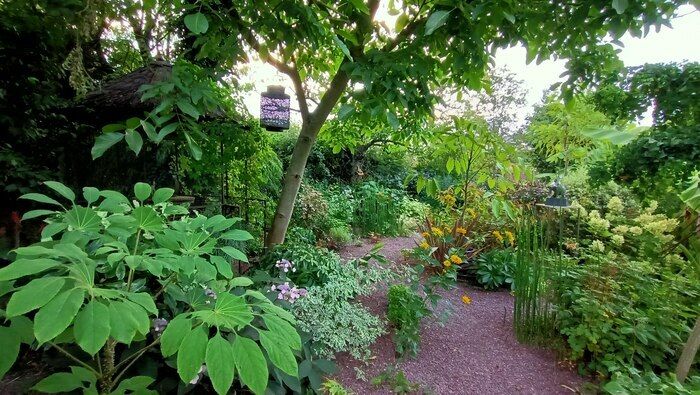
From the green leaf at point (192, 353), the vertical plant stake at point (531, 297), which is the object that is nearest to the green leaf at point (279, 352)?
the green leaf at point (192, 353)

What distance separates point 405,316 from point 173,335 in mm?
2103

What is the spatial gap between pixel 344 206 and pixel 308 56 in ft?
11.9

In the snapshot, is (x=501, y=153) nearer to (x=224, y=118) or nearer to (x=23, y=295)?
(x=224, y=118)

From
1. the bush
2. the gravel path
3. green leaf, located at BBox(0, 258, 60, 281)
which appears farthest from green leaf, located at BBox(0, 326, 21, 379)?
the gravel path

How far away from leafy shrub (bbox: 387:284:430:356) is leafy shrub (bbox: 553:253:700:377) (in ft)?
3.33

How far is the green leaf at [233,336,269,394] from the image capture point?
0.53 m

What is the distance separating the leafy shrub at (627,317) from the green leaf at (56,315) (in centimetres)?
265

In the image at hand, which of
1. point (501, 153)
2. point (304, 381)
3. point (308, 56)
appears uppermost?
point (308, 56)

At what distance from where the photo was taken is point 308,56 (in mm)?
3066

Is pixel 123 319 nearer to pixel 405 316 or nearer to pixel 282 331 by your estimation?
pixel 282 331

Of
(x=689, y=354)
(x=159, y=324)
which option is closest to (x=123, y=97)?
(x=159, y=324)

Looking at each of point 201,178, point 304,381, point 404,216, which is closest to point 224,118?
point 201,178

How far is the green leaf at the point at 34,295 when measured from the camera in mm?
490

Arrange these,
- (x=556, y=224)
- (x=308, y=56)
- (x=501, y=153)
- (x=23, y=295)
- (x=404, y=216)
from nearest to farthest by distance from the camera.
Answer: (x=23, y=295), (x=501, y=153), (x=308, y=56), (x=556, y=224), (x=404, y=216)
